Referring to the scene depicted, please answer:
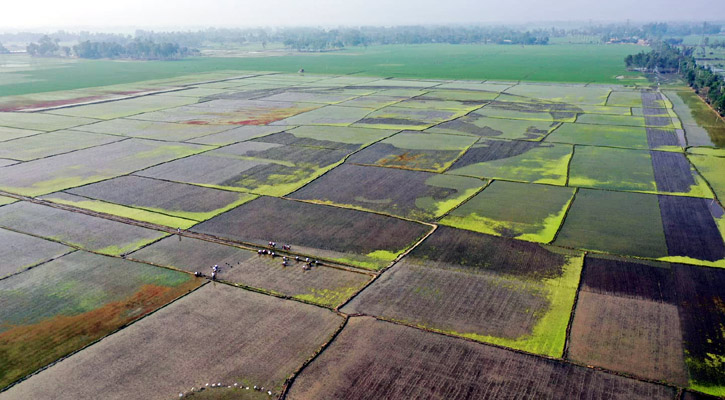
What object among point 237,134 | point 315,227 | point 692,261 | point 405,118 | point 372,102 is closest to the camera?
point 692,261

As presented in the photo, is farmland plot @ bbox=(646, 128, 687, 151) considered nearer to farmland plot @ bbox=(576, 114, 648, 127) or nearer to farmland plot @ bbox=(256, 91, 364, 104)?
farmland plot @ bbox=(576, 114, 648, 127)

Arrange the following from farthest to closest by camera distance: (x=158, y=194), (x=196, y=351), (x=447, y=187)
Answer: (x=447, y=187)
(x=158, y=194)
(x=196, y=351)

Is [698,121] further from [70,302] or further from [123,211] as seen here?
[70,302]

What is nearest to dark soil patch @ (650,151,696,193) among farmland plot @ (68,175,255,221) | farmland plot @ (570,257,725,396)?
farmland plot @ (570,257,725,396)

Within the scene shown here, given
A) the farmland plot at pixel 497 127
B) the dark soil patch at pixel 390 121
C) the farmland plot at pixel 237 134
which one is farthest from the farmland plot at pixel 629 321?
the farmland plot at pixel 237 134

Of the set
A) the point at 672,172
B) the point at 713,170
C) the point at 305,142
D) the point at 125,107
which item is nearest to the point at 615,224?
the point at 672,172

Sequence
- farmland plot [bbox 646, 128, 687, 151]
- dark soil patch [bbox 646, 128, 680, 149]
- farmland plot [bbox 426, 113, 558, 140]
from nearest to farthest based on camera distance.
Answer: farmland plot [bbox 646, 128, 687, 151], dark soil patch [bbox 646, 128, 680, 149], farmland plot [bbox 426, 113, 558, 140]

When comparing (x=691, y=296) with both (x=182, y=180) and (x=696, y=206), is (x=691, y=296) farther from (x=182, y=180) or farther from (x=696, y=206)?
(x=182, y=180)
